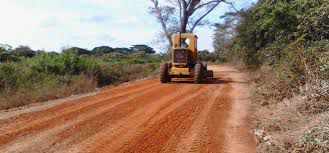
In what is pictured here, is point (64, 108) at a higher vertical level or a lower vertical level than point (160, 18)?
lower

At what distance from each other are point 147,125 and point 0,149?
11.7ft

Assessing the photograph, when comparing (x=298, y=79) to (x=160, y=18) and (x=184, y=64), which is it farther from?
(x=160, y=18)

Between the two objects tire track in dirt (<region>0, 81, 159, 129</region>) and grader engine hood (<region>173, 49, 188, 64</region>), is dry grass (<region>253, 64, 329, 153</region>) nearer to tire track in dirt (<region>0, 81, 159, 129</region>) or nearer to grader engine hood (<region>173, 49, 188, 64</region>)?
tire track in dirt (<region>0, 81, 159, 129</region>)

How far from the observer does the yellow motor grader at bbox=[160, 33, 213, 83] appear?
77.5 ft

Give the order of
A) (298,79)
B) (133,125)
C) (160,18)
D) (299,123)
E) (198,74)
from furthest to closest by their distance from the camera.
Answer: (160,18)
(198,74)
(298,79)
(133,125)
(299,123)

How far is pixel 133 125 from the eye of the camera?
11.6 meters

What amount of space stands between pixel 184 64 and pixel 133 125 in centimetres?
1300

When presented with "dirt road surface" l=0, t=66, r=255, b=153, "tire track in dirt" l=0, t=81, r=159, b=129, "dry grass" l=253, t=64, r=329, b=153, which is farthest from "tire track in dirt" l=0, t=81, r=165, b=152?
"dry grass" l=253, t=64, r=329, b=153

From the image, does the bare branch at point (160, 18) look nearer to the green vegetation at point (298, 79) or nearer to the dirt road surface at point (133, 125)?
the green vegetation at point (298, 79)

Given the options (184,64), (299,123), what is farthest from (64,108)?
(184,64)

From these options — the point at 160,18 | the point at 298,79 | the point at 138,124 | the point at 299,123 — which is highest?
the point at 160,18

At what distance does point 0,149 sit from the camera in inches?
359

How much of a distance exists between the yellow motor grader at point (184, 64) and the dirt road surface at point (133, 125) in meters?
5.86

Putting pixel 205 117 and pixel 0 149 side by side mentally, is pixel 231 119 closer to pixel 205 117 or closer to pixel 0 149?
pixel 205 117
